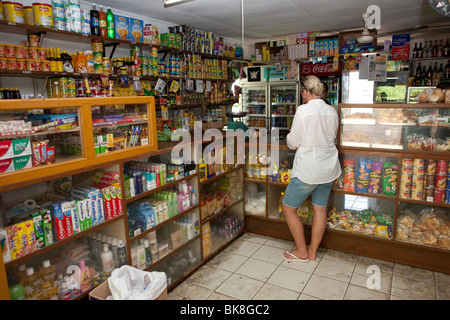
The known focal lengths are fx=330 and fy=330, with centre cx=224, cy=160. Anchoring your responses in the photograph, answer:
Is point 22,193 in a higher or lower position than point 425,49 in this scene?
lower

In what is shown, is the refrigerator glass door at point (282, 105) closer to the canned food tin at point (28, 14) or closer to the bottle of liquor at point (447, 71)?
the bottle of liquor at point (447, 71)

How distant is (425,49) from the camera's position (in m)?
7.13

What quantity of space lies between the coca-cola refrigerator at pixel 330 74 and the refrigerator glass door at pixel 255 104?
39.8 inches

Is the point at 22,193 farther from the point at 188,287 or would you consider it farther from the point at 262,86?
the point at 262,86

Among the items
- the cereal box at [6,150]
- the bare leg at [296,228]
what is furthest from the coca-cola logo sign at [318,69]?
the cereal box at [6,150]

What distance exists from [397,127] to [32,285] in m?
3.52

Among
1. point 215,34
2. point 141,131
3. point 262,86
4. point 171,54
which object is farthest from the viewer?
point 262,86

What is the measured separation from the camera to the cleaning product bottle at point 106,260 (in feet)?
8.61

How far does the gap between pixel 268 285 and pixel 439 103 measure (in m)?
2.41

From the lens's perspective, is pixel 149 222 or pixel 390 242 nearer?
pixel 149 222

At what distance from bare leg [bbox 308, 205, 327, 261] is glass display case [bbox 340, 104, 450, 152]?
2.56ft

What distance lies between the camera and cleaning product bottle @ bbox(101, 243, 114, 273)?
2.62m
